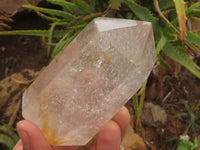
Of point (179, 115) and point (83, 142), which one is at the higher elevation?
point (83, 142)

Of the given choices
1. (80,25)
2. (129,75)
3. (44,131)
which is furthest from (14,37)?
(129,75)

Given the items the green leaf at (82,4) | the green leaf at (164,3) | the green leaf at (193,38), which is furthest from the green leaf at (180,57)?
the green leaf at (82,4)

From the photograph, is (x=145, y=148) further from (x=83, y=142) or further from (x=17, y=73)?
(x=17, y=73)

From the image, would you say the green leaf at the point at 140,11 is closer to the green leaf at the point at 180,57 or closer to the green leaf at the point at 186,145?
the green leaf at the point at 180,57

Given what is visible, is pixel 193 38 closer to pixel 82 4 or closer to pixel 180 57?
pixel 180 57

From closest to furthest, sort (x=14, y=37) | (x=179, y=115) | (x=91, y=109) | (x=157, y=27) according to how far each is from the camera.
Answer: (x=91, y=109) < (x=157, y=27) < (x=179, y=115) < (x=14, y=37)

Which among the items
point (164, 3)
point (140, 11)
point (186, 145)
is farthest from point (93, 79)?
point (186, 145)

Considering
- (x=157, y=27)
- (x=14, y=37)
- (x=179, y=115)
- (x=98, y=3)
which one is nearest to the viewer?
(x=157, y=27)
